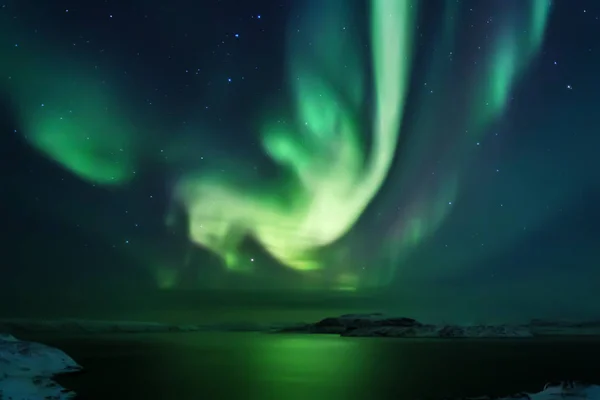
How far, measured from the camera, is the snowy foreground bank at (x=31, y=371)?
1561 inches

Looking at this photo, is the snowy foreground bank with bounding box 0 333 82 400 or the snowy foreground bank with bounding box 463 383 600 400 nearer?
the snowy foreground bank with bounding box 463 383 600 400

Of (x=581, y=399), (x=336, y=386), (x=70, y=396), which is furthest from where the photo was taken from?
(x=336, y=386)

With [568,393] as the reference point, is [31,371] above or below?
below

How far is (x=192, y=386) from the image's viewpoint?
2391 inches

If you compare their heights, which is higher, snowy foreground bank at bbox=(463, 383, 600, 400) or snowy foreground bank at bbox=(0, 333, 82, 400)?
snowy foreground bank at bbox=(463, 383, 600, 400)

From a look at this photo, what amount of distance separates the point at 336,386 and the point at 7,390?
37.3 meters

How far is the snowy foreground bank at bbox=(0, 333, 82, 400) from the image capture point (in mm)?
39656

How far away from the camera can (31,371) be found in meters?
54.9

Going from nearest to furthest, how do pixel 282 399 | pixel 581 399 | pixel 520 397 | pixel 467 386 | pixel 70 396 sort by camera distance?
pixel 581 399, pixel 520 397, pixel 70 396, pixel 282 399, pixel 467 386

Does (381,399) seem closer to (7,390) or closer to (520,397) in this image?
(520,397)

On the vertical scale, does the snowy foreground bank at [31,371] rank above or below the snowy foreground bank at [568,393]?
below

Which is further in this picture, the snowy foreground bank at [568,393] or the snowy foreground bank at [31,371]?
the snowy foreground bank at [31,371]

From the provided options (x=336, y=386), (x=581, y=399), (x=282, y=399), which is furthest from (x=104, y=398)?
(x=581, y=399)

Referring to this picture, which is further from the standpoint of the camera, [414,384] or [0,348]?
[414,384]
